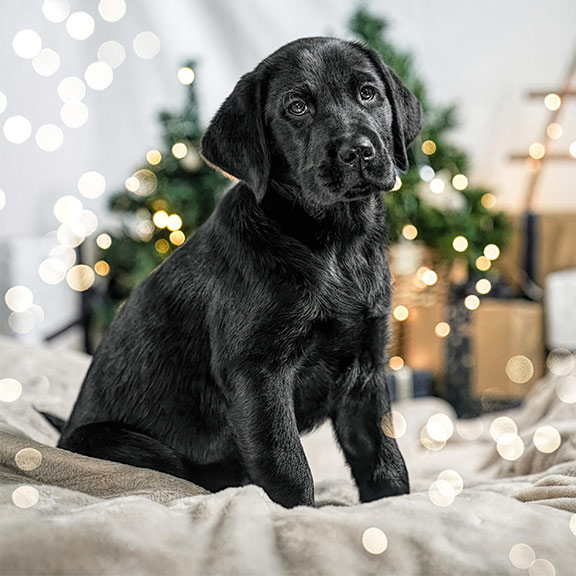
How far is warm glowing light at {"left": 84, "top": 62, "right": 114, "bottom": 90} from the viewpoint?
4.24m

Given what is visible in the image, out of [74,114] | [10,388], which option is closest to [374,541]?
[10,388]

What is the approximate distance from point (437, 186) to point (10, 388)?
6.90 ft

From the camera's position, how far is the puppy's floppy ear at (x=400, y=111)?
130 cm

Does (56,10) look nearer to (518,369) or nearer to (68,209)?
(68,209)

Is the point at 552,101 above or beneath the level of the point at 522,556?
above

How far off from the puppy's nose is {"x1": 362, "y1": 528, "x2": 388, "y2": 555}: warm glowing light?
0.53 m

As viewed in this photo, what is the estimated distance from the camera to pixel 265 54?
4133 millimetres

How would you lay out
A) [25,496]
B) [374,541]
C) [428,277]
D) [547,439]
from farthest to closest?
[428,277], [547,439], [25,496], [374,541]

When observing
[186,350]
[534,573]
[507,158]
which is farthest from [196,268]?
[507,158]

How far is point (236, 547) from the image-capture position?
835 mm

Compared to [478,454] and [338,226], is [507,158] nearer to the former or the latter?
[478,454]

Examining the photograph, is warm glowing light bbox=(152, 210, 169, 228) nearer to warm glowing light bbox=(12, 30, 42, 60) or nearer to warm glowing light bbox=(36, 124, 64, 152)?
warm glowing light bbox=(36, 124, 64, 152)

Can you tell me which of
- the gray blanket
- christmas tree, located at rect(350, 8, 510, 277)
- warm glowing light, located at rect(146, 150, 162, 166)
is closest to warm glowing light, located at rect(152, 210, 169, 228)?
warm glowing light, located at rect(146, 150, 162, 166)

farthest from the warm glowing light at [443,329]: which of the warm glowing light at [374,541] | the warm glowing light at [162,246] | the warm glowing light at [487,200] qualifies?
the warm glowing light at [374,541]
